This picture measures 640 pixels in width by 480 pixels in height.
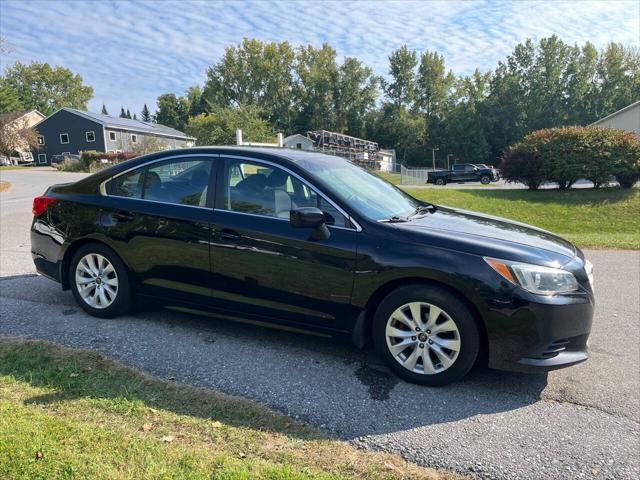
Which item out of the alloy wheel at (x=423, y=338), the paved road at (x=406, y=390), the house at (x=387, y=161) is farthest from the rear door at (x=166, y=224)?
the house at (x=387, y=161)

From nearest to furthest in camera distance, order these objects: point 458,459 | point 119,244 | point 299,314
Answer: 1. point 458,459
2. point 299,314
3. point 119,244

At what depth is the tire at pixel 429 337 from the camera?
3.33 m

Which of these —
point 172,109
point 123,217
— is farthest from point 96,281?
point 172,109

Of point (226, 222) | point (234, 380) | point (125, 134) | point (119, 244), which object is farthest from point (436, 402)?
point (125, 134)

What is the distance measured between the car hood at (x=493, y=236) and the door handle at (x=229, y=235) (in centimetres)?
132

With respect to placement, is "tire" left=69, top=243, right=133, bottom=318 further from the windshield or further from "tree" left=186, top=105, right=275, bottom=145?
"tree" left=186, top=105, right=275, bottom=145

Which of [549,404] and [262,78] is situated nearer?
[549,404]

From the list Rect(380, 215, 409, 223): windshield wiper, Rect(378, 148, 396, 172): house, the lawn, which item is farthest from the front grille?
Rect(378, 148, 396, 172): house

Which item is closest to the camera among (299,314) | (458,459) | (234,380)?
(458,459)

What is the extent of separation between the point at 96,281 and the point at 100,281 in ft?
0.16

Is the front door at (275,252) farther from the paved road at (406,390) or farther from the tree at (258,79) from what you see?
the tree at (258,79)

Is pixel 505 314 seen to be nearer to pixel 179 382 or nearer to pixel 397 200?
pixel 397 200

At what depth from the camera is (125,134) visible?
54.1 m

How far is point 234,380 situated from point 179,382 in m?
0.39
